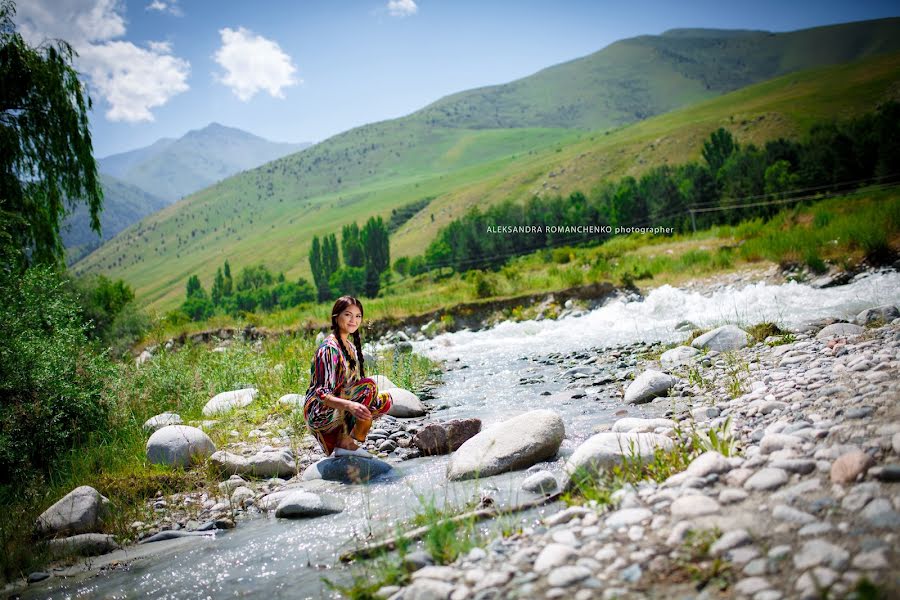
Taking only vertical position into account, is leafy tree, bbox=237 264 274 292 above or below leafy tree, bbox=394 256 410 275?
above

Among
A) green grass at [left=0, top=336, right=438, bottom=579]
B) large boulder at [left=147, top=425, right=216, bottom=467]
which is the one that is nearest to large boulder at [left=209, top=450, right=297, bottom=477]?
green grass at [left=0, top=336, right=438, bottom=579]

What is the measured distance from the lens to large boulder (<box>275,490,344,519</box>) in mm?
5789

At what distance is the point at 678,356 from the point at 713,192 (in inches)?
2274

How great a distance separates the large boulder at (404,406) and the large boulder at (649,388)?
149 inches

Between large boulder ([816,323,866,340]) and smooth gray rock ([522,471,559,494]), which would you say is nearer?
smooth gray rock ([522,471,559,494])

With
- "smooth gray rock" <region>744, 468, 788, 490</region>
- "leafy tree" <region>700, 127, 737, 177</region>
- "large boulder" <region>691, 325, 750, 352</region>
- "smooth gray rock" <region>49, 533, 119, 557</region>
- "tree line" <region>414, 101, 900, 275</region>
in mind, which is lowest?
"large boulder" <region>691, 325, 750, 352</region>

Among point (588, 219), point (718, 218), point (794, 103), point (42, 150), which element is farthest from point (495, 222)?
point (42, 150)

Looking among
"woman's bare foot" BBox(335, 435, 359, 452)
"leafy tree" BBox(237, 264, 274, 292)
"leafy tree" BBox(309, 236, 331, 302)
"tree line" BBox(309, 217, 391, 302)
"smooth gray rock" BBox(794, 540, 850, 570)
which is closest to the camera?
"smooth gray rock" BBox(794, 540, 850, 570)

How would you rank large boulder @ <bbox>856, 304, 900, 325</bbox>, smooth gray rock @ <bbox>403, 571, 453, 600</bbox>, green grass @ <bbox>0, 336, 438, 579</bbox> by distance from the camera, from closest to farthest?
1. smooth gray rock @ <bbox>403, 571, 453, 600</bbox>
2. green grass @ <bbox>0, 336, 438, 579</bbox>
3. large boulder @ <bbox>856, 304, 900, 325</bbox>

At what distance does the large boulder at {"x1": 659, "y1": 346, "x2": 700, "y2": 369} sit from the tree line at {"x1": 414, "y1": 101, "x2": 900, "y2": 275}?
33.8 m

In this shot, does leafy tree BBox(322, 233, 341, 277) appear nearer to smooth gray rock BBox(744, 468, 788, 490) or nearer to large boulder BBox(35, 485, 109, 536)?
large boulder BBox(35, 485, 109, 536)

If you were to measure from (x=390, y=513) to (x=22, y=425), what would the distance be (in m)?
5.58

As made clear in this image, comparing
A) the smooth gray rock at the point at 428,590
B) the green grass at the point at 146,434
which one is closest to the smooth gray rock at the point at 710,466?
the smooth gray rock at the point at 428,590

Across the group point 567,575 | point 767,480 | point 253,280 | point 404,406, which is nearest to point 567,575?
point 567,575
